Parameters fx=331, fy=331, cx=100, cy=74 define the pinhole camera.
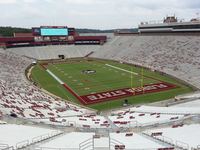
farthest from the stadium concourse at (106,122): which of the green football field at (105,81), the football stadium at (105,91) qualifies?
the green football field at (105,81)

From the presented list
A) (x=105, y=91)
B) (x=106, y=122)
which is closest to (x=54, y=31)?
(x=105, y=91)

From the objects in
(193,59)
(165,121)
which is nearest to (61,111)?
(165,121)

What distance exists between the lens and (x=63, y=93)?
136ft

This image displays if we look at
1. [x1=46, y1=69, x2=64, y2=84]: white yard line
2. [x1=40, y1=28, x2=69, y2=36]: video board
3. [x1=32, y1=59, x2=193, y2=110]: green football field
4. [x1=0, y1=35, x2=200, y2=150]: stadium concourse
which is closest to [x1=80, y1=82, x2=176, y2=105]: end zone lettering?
[x1=32, y1=59, x2=193, y2=110]: green football field

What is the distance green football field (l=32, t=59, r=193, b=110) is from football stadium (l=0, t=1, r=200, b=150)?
114mm

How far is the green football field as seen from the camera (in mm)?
37938

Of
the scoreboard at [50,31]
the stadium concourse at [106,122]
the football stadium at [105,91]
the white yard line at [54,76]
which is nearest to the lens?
the stadium concourse at [106,122]

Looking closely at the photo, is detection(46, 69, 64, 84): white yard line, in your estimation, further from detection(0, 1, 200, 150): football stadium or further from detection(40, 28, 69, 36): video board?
detection(40, 28, 69, 36): video board

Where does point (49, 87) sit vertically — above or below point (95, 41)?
below

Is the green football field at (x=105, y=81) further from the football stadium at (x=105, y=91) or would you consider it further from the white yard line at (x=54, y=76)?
the white yard line at (x=54, y=76)

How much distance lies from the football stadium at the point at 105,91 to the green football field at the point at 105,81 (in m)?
0.11

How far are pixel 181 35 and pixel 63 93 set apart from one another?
3663cm

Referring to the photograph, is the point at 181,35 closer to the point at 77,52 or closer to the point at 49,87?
the point at 77,52

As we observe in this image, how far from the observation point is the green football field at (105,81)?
37.9m
